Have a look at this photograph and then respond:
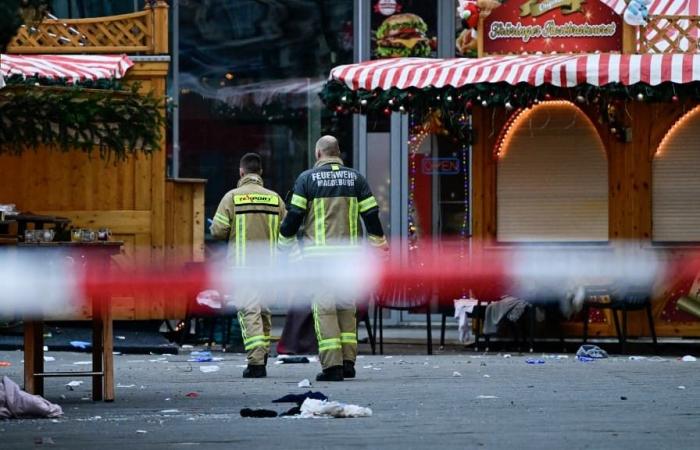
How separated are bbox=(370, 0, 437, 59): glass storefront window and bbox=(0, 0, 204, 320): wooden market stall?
10.1ft

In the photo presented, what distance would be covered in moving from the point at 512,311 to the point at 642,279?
5.00 feet

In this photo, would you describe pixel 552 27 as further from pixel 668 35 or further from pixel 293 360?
pixel 293 360

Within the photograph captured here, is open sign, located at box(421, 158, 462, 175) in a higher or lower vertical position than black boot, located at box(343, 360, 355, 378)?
higher

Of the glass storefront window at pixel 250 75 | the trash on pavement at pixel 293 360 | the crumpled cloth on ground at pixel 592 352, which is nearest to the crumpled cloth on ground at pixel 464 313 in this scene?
the crumpled cloth on ground at pixel 592 352

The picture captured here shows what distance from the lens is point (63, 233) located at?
12891 mm

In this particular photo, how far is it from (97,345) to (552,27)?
7.87 meters

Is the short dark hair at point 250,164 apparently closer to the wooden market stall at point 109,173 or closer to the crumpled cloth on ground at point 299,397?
the wooden market stall at point 109,173

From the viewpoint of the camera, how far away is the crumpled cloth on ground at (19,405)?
1188 cm

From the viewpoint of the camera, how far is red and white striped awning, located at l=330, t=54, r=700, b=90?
18047 millimetres

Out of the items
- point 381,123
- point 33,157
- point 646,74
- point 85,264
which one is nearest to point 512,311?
point 646,74

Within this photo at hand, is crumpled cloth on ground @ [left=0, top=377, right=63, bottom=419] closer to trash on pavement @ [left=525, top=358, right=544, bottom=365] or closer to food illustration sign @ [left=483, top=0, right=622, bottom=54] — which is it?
trash on pavement @ [left=525, top=358, right=544, bottom=365]

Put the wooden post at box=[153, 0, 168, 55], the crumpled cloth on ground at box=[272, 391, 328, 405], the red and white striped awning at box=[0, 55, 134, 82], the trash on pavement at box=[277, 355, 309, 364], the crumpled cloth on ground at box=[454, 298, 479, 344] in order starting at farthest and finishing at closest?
the wooden post at box=[153, 0, 168, 55]
the crumpled cloth on ground at box=[454, 298, 479, 344]
the red and white striped awning at box=[0, 55, 134, 82]
the trash on pavement at box=[277, 355, 309, 364]
the crumpled cloth on ground at box=[272, 391, 328, 405]

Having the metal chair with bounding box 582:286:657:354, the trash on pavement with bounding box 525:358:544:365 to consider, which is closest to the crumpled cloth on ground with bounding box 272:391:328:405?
the trash on pavement with bounding box 525:358:544:365

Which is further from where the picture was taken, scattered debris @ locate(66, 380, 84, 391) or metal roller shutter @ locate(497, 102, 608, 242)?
metal roller shutter @ locate(497, 102, 608, 242)
